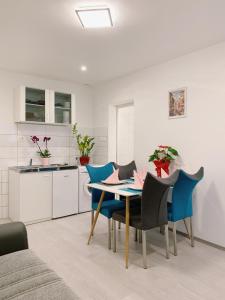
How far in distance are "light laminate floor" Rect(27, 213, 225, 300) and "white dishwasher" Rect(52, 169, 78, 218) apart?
626mm

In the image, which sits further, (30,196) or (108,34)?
(30,196)

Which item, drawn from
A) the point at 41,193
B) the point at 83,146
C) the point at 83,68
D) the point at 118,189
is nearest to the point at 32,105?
the point at 83,68

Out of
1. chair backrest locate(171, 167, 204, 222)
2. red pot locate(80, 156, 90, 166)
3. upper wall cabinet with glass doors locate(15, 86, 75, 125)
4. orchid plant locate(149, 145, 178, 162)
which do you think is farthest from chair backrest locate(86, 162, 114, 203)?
upper wall cabinet with glass doors locate(15, 86, 75, 125)

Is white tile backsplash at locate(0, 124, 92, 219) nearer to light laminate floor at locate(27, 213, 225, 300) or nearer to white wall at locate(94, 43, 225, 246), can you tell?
light laminate floor at locate(27, 213, 225, 300)

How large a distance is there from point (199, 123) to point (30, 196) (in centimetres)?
262

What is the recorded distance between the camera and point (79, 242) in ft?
9.82

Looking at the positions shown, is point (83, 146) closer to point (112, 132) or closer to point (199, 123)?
point (112, 132)

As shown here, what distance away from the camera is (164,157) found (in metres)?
3.19

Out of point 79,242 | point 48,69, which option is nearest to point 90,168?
point 79,242

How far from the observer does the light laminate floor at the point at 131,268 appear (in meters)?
1.99

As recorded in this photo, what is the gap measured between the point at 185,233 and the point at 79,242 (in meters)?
1.40

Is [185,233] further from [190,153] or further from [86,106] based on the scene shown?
[86,106]

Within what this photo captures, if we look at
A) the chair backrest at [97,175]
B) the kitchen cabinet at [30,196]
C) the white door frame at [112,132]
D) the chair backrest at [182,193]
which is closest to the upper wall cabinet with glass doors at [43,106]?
the white door frame at [112,132]

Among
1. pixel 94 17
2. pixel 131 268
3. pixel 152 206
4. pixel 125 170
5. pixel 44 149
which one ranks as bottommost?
pixel 131 268
